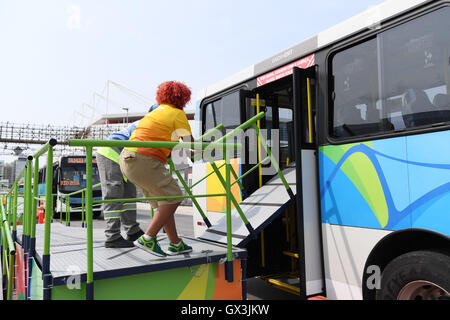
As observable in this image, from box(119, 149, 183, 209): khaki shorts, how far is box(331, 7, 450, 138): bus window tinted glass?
1.76 metres

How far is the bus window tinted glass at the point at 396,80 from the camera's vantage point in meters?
2.69

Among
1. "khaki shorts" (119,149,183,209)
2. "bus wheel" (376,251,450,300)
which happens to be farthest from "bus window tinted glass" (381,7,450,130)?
"khaki shorts" (119,149,183,209)

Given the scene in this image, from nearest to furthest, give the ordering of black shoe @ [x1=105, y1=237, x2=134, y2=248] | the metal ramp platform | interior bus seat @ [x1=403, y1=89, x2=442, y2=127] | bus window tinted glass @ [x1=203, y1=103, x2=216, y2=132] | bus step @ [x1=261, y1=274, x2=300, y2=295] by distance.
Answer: interior bus seat @ [x1=403, y1=89, x2=442, y2=127] < black shoe @ [x1=105, y1=237, x2=134, y2=248] < the metal ramp platform < bus step @ [x1=261, y1=274, x2=300, y2=295] < bus window tinted glass @ [x1=203, y1=103, x2=216, y2=132]

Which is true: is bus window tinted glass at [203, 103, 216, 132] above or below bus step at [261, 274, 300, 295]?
above

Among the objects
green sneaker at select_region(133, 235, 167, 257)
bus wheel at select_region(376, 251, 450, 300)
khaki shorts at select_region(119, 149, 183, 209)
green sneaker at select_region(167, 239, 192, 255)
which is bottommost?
bus wheel at select_region(376, 251, 450, 300)

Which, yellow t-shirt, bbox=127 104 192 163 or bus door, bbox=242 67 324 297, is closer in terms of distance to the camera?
yellow t-shirt, bbox=127 104 192 163

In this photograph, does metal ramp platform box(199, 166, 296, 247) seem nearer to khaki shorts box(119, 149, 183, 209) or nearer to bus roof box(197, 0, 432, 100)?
khaki shorts box(119, 149, 183, 209)

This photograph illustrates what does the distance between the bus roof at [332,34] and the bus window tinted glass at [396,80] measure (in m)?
0.15

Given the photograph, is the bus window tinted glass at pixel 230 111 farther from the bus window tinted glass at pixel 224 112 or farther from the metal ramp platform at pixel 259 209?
the metal ramp platform at pixel 259 209

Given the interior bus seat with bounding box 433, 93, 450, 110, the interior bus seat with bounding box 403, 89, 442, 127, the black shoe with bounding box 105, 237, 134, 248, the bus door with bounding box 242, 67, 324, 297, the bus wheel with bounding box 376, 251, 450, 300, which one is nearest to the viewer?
the bus wheel with bounding box 376, 251, 450, 300

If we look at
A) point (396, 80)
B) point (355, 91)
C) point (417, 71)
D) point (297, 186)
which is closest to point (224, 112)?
point (297, 186)

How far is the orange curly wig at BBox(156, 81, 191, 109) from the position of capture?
3.22 meters

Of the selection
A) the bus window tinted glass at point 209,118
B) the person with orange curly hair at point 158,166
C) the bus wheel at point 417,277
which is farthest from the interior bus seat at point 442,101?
the bus window tinted glass at point 209,118
